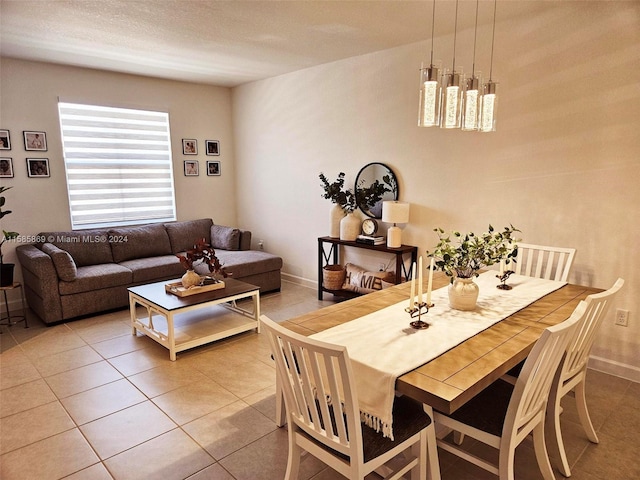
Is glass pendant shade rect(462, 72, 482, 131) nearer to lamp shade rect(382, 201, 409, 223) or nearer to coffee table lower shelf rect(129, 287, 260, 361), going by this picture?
lamp shade rect(382, 201, 409, 223)

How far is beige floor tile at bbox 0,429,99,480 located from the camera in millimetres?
2025

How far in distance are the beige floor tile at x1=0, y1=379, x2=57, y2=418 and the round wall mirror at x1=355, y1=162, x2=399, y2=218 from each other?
10.2 ft

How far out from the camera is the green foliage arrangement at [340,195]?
4465 mm

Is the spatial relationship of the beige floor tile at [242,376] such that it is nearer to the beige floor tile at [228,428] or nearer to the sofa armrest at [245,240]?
the beige floor tile at [228,428]

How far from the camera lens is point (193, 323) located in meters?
3.67

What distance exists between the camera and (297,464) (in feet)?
5.79

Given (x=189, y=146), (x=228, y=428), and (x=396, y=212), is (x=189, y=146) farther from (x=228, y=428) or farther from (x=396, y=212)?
(x=228, y=428)

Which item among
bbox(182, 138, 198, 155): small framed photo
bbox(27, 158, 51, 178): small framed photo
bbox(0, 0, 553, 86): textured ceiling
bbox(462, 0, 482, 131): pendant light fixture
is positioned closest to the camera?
bbox(462, 0, 482, 131): pendant light fixture

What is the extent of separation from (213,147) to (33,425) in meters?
4.22

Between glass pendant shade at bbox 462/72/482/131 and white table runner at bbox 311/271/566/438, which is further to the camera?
glass pendant shade at bbox 462/72/482/131

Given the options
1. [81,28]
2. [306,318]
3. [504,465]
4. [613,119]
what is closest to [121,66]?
[81,28]

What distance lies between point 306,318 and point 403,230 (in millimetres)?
2247

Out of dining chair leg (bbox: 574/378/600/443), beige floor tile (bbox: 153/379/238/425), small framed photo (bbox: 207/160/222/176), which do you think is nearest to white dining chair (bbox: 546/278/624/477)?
dining chair leg (bbox: 574/378/600/443)

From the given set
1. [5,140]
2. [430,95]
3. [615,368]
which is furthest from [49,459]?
[615,368]
